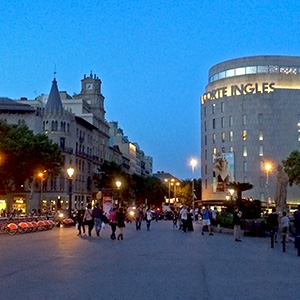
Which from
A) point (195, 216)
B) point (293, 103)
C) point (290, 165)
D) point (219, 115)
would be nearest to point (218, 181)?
point (219, 115)

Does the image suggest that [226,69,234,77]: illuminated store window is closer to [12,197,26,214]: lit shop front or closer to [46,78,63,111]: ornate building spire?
[46,78,63,111]: ornate building spire

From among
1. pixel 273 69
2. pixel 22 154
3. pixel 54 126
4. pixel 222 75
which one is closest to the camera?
pixel 22 154

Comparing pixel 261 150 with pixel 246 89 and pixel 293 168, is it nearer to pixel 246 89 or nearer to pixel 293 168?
pixel 246 89

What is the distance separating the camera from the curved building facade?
344 feet

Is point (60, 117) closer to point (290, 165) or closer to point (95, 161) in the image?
point (95, 161)

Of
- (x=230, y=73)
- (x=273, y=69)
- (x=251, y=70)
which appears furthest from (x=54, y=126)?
(x=273, y=69)

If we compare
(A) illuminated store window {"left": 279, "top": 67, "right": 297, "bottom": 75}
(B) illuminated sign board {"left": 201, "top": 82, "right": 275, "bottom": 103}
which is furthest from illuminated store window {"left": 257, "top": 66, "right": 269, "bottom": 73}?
(B) illuminated sign board {"left": 201, "top": 82, "right": 275, "bottom": 103}

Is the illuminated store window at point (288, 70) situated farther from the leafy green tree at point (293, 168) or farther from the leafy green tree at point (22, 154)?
the leafy green tree at point (22, 154)

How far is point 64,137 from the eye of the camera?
84.9 m

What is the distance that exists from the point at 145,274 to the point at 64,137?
238ft

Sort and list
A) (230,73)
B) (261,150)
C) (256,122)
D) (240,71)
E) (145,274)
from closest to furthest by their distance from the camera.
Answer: (145,274)
(261,150)
(256,122)
(240,71)
(230,73)

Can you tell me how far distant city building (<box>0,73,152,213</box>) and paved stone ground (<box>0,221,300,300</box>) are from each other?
54630 millimetres

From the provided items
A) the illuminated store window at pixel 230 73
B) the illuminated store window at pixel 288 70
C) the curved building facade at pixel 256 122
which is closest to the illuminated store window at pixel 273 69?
the curved building facade at pixel 256 122

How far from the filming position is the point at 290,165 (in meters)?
74.9
